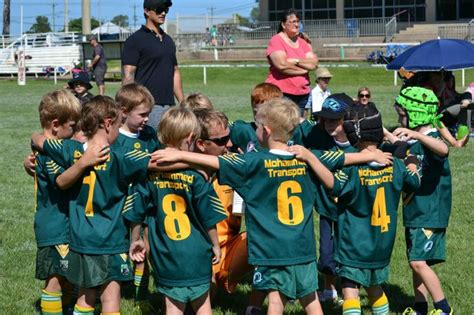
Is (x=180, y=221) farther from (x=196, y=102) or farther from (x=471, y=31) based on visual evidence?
(x=471, y=31)

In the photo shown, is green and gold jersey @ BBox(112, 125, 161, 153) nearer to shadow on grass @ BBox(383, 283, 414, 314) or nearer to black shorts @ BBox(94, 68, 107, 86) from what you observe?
shadow on grass @ BBox(383, 283, 414, 314)

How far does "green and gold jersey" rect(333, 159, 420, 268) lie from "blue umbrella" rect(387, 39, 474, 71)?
28.2ft

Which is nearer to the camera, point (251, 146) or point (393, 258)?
point (251, 146)

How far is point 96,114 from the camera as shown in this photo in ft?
17.3

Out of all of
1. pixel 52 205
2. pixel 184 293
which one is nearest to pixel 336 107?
pixel 184 293

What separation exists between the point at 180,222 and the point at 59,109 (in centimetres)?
122

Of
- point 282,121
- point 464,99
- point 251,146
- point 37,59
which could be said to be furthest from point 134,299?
point 37,59

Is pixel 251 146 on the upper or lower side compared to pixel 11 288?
upper

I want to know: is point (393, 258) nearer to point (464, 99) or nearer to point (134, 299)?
point (134, 299)

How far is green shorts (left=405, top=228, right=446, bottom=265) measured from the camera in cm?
597

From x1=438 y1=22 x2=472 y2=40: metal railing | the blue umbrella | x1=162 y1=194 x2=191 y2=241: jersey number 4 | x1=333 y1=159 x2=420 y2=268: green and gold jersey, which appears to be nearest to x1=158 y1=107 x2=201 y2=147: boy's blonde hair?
x1=162 y1=194 x2=191 y2=241: jersey number 4

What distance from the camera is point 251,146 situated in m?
6.58

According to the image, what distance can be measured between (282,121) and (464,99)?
7.28 metres

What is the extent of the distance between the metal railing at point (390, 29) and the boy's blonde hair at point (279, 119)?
44922 millimetres
